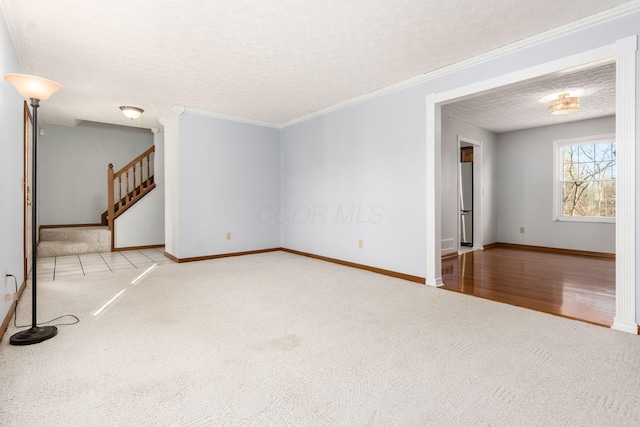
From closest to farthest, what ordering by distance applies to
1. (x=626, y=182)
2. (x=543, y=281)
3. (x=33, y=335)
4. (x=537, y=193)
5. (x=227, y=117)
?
(x=33, y=335), (x=626, y=182), (x=543, y=281), (x=227, y=117), (x=537, y=193)

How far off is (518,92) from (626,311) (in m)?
3.01

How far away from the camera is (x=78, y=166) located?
7137mm

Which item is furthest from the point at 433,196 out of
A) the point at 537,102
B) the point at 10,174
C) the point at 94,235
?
the point at 94,235

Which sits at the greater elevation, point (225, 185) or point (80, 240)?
point (225, 185)

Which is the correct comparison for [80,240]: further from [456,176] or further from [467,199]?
[467,199]

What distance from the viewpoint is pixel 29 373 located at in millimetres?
1841

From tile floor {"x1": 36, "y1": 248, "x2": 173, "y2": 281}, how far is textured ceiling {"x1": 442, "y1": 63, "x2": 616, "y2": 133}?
5.19 m

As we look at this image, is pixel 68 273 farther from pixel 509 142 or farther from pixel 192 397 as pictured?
pixel 509 142

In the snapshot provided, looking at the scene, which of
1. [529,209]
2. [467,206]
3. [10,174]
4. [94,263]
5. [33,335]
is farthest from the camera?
[467,206]

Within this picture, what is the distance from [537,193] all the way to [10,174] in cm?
772

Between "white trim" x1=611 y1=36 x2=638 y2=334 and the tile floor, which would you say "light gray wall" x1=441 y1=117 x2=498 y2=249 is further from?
the tile floor

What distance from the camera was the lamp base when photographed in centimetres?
220

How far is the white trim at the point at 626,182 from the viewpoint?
7.94 ft

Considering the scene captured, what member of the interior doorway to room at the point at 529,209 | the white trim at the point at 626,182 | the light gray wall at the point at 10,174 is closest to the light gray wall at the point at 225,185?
the light gray wall at the point at 10,174
